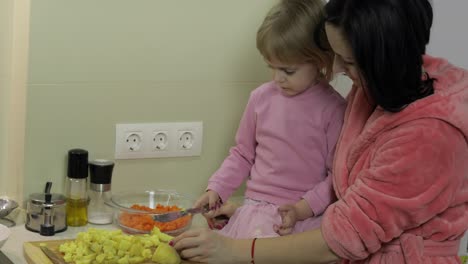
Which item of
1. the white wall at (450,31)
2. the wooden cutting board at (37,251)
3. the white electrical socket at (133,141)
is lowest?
the wooden cutting board at (37,251)

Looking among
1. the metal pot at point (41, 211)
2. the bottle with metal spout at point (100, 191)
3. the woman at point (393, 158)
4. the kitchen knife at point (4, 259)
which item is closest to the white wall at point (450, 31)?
the woman at point (393, 158)

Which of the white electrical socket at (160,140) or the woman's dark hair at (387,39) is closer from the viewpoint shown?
the woman's dark hair at (387,39)

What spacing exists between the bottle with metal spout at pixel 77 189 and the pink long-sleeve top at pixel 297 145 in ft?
0.98

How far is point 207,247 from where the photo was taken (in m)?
1.37

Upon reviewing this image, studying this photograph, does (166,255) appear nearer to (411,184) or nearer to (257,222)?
(257,222)

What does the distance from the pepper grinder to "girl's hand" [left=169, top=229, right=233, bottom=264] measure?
379 millimetres

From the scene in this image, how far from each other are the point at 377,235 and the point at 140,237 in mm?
532

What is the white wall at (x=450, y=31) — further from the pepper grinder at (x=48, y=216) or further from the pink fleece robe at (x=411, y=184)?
the pepper grinder at (x=48, y=216)

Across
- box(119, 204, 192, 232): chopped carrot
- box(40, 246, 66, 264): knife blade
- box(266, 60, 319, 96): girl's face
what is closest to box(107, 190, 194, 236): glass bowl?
box(119, 204, 192, 232): chopped carrot

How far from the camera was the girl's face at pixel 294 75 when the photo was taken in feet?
5.15

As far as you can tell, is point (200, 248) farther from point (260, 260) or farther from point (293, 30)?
point (293, 30)

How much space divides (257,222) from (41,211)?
486 mm

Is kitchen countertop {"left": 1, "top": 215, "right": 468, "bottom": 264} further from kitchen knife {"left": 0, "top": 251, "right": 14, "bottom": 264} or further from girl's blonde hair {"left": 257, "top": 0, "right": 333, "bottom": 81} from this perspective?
girl's blonde hair {"left": 257, "top": 0, "right": 333, "bottom": 81}

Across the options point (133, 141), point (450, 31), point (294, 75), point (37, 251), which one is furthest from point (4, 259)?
point (450, 31)
